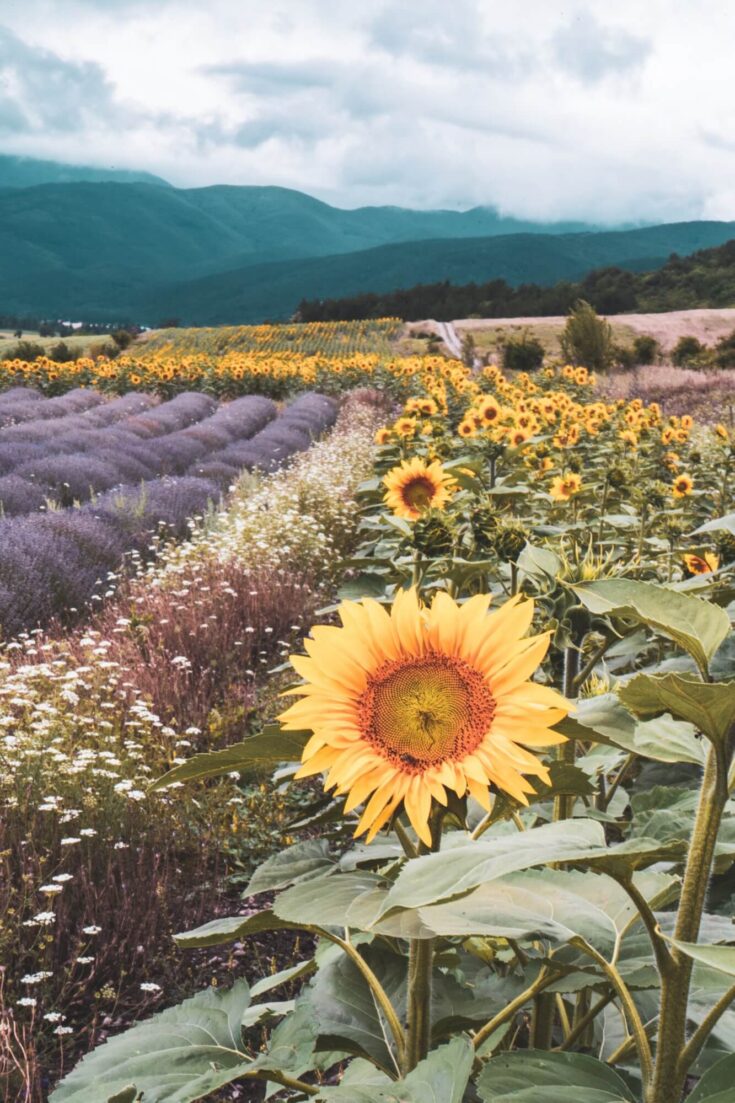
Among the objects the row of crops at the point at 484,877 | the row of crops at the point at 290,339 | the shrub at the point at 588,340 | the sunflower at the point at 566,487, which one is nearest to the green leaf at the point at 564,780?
the row of crops at the point at 484,877

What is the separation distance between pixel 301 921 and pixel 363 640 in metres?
0.29

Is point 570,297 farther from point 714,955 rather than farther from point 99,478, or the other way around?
point 714,955

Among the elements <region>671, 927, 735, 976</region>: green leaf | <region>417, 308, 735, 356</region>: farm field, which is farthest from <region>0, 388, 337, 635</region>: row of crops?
<region>417, 308, 735, 356</region>: farm field

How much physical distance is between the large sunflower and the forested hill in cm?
5443

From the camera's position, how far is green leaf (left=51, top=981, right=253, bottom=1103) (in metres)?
0.97

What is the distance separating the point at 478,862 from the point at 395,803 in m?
0.20

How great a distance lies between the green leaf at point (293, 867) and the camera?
1.24 metres

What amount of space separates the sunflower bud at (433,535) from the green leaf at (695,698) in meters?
1.32

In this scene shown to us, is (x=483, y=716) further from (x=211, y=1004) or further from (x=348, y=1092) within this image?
(x=211, y=1004)

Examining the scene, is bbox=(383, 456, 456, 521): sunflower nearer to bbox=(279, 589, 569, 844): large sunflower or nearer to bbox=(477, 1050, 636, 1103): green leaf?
bbox=(279, 589, 569, 844): large sunflower

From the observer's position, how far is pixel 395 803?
915 millimetres

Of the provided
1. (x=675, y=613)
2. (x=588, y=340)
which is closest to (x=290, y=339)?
(x=588, y=340)

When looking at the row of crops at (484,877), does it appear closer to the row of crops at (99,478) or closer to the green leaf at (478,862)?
the green leaf at (478,862)

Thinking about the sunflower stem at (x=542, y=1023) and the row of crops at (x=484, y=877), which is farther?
the sunflower stem at (x=542, y=1023)
